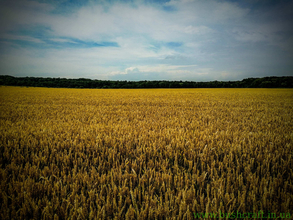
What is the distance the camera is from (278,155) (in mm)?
2326

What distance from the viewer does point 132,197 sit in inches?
58.0

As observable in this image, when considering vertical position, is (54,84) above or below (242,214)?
above

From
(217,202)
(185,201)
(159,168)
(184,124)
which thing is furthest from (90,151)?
(184,124)

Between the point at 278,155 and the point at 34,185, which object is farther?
the point at 278,155

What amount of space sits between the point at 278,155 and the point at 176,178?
73.6 inches

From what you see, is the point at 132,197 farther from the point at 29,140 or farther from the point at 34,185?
the point at 29,140

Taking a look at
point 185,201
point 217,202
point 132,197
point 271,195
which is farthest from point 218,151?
point 132,197

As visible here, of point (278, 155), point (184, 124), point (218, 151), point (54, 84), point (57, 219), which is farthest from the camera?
point (54, 84)

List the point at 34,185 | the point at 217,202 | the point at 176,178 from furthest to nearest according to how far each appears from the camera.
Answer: the point at 176,178
the point at 34,185
the point at 217,202

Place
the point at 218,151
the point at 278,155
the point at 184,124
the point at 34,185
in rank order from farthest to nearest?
1. the point at 184,124
2. the point at 218,151
3. the point at 278,155
4. the point at 34,185

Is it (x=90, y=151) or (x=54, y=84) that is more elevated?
(x=54, y=84)

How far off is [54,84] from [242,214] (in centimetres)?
7415

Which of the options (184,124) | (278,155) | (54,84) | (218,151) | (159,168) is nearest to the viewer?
(159,168)

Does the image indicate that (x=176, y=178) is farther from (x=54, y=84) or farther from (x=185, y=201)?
(x=54, y=84)
